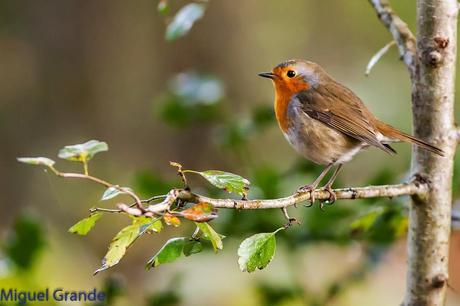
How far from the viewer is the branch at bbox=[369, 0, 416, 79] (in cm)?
176

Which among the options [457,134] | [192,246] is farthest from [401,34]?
[192,246]

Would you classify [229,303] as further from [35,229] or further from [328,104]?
[35,229]

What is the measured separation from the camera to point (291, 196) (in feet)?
4.79

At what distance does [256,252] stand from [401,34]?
800mm

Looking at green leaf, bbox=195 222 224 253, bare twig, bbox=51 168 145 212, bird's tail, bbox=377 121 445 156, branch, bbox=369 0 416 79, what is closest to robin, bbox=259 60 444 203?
bird's tail, bbox=377 121 445 156

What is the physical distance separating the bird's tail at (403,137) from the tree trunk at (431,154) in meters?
0.01

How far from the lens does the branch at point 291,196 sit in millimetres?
1199

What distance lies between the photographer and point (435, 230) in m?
1.69

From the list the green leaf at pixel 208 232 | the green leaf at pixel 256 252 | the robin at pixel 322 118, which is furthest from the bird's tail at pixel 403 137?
the green leaf at pixel 208 232

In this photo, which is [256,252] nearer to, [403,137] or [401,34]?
[401,34]

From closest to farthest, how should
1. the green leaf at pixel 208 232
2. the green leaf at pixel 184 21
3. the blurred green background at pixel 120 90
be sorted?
the green leaf at pixel 208 232, the green leaf at pixel 184 21, the blurred green background at pixel 120 90

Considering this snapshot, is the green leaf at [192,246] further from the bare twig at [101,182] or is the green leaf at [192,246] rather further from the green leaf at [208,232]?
the bare twig at [101,182]

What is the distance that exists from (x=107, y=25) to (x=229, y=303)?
3.42 metres

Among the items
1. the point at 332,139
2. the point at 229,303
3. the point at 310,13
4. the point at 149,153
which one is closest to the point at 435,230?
the point at 332,139
